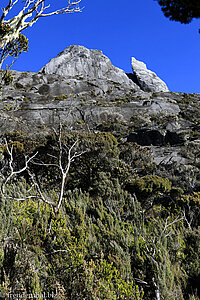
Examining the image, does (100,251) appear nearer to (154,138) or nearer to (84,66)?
(154,138)

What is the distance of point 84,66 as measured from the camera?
6838cm

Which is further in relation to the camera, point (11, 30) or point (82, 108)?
point (82, 108)

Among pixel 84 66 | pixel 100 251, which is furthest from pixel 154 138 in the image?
pixel 84 66

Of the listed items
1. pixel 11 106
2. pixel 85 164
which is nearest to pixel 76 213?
pixel 85 164

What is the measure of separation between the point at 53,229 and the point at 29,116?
Result: 29692 mm

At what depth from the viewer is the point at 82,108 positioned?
115 feet

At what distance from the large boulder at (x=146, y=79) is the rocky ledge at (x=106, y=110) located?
0.47 metres

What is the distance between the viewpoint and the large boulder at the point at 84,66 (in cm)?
6525

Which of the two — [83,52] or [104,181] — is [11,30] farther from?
[83,52]

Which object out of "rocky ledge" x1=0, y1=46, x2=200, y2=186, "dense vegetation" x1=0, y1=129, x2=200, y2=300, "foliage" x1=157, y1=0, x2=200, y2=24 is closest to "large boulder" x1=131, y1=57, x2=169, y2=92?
"rocky ledge" x1=0, y1=46, x2=200, y2=186

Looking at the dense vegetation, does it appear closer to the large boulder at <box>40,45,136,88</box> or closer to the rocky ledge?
the rocky ledge

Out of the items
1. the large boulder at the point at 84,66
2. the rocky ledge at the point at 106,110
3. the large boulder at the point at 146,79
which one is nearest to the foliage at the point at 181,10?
the rocky ledge at the point at 106,110

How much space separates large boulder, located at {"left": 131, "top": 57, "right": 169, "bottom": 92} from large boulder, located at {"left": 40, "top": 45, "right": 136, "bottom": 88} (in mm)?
5194

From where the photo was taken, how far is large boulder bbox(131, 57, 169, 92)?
226ft
